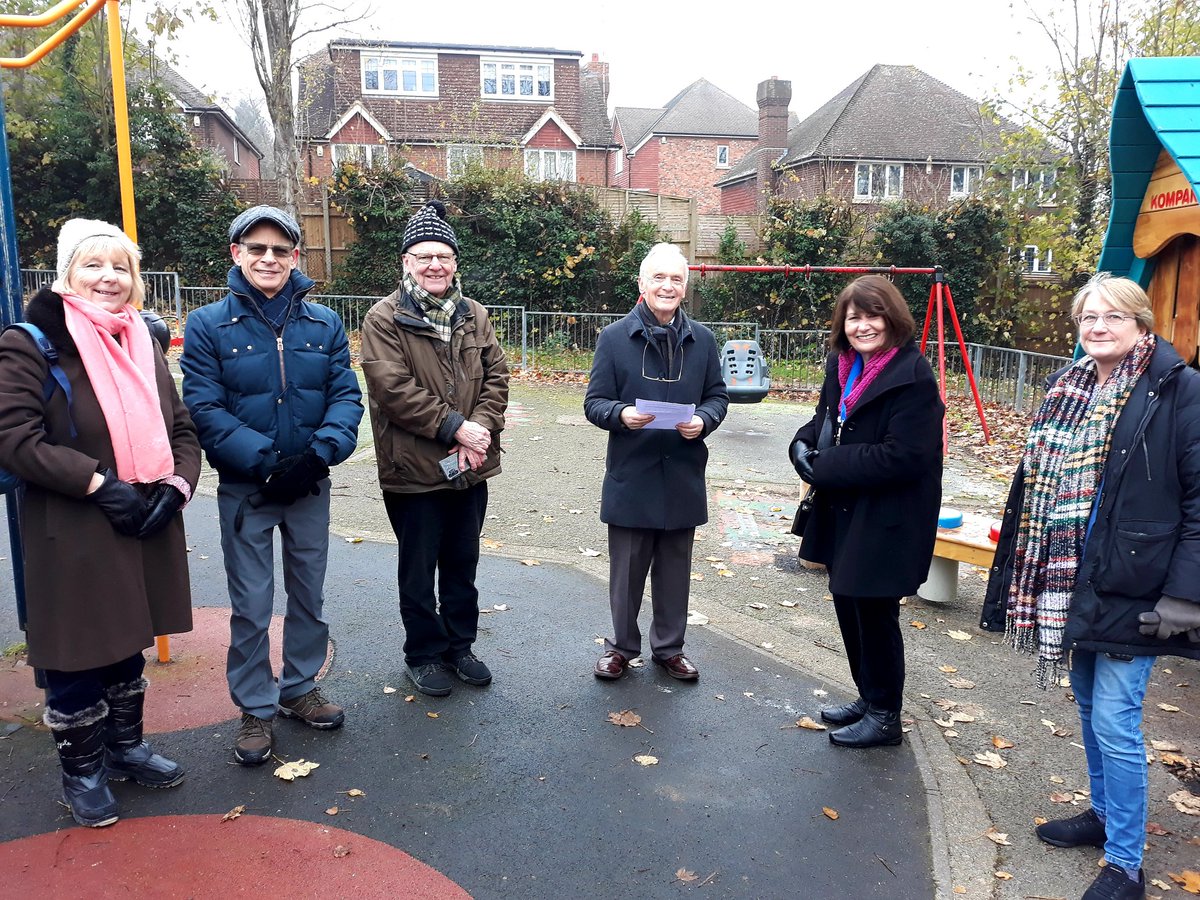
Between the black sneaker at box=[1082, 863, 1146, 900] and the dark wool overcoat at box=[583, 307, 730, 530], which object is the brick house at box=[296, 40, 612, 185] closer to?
the dark wool overcoat at box=[583, 307, 730, 530]

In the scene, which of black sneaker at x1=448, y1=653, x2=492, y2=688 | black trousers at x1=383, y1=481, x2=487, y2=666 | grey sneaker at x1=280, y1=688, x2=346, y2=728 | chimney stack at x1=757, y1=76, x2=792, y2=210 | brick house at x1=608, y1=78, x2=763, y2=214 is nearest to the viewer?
grey sneaker at x1=280, y1=688, x2=346, y2=728

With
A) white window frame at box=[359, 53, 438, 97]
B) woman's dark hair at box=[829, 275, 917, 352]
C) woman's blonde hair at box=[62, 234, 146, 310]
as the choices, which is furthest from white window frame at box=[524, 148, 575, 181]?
woman's blonde hair at box=[62, 234, 146, 310]

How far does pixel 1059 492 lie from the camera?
305 cm

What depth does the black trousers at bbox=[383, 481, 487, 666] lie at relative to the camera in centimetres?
414

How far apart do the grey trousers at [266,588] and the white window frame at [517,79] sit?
3408 centimetres

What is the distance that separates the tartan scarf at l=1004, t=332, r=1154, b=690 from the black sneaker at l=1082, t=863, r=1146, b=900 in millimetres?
634

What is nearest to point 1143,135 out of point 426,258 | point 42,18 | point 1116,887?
point 1116,887

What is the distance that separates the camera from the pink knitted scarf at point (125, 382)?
10.1 ft

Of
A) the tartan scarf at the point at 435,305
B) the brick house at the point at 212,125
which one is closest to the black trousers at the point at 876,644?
the tartan scarf at the point at 435,305

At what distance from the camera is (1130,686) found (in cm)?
290

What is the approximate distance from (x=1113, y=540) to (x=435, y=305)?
9.33 feet

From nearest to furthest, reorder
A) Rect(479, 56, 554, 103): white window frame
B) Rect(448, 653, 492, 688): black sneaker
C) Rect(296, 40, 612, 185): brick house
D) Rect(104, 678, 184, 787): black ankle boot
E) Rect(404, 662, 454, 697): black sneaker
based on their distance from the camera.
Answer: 1. Rect(104, 678, 184, 787): black ankle boot
2. Rect(404, 662, 454, 697): black sneaker
3. Rect(448, 653, 492, 688): black sneaker
4. Rect(296, 40, 612, 185): brick house
5. Rect(479, 56, 554, 103): white window frame

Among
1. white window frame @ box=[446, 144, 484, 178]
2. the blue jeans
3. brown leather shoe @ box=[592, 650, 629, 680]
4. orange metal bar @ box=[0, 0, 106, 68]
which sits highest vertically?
white window frame @ box=[446, 144, 484, 178]

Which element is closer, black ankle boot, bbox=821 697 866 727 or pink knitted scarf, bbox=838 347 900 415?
pink knitted scarf, bbox=838 347 900 415
